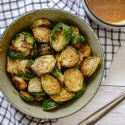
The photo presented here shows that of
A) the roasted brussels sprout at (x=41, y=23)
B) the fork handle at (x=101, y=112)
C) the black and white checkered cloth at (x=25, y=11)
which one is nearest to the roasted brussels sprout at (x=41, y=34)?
the roasted brussels sprout at (x=41, y=23)

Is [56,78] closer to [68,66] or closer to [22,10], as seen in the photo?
[68,66]

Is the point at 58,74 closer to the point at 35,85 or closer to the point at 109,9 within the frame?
the point at 35,85

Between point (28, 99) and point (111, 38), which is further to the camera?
point (111, 38)

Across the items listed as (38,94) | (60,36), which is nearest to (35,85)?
(38,94)

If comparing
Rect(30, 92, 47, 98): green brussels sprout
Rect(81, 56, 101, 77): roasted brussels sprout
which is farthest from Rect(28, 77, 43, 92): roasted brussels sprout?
Rect(81, 56, 101, 77): roasted brussels sprout

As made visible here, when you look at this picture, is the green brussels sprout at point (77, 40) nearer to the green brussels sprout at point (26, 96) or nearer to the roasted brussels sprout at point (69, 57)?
the roasted brussels sprout at point (69, 57)

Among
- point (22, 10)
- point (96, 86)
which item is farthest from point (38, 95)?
point (22, 10)

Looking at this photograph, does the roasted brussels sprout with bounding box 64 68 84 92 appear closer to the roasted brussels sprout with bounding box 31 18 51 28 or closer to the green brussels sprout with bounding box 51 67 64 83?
the green brussels sprout with bounding box 51 67 64 83
